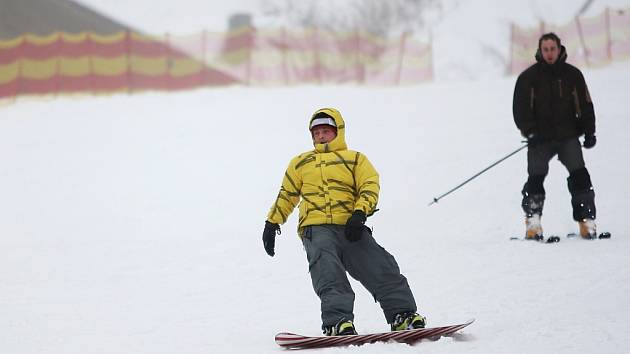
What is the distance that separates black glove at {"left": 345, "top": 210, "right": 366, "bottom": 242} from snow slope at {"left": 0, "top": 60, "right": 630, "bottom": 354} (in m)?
0.77

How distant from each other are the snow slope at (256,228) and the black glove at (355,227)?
0.77m

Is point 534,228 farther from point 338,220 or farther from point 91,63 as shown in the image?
point 91,63

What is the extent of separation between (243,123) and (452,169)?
770 cm

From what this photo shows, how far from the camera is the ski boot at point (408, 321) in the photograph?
5.38m

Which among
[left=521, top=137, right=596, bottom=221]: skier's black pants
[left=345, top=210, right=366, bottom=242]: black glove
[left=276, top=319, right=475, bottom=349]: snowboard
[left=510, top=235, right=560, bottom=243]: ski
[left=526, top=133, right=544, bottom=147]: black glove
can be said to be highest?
[left=526, top=133, right=544, bottom=147]: black glove

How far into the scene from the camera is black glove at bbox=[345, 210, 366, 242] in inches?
216

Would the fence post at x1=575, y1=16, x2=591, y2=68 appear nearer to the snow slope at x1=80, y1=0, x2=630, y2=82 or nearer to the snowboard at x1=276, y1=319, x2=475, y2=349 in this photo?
the snow slope at x1=80, y1=0, x2=630, y2=82

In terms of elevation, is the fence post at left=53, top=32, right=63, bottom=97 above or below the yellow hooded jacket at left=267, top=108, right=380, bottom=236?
above

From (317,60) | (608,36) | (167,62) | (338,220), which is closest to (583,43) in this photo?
(608,36)

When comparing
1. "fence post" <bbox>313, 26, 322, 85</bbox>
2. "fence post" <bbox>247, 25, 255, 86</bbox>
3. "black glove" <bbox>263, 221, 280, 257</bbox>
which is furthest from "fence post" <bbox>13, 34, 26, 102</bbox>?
"black glove" <bbox>263, 221, 280, 257</bbox>

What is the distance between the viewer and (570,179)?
29.7ft

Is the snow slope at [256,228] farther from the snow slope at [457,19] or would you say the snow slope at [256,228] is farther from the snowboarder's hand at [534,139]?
the snow slope at [457,19]

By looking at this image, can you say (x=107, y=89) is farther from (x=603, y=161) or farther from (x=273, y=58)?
(x=603, y=161)

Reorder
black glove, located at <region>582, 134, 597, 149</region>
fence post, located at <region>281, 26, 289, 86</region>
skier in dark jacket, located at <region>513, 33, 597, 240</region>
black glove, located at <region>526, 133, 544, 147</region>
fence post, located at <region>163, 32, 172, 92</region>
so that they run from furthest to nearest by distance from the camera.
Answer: fence post, located at <region>281, 26, 289, 86</region>, fence post, located at <region>163, 32, 172, 92</region>, black glove, located at <region>526, 133, 544, 147</region>, skier in dark jacket, located at <region>513, 33, 597, 240</region>, black glove, located at <region>582, 134, 597, 149</region>
